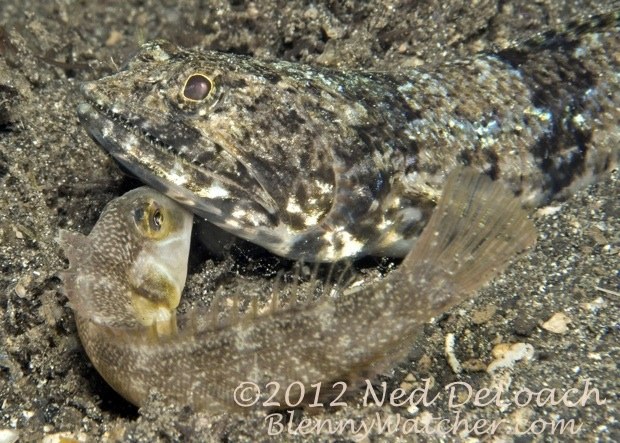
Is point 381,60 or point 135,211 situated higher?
point 381,60

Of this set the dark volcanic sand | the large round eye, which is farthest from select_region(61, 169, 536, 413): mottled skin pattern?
the large round eye

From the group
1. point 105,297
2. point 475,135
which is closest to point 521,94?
point 475,135

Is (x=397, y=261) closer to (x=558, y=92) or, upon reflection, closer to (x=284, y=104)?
(x=284, y=104)

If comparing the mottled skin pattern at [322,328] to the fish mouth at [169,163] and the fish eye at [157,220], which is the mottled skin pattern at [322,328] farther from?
the fish mouth at [169,163]

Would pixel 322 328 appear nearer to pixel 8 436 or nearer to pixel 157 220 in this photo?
pixel 157 220

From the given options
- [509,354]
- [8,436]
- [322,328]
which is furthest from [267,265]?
[8,436]
